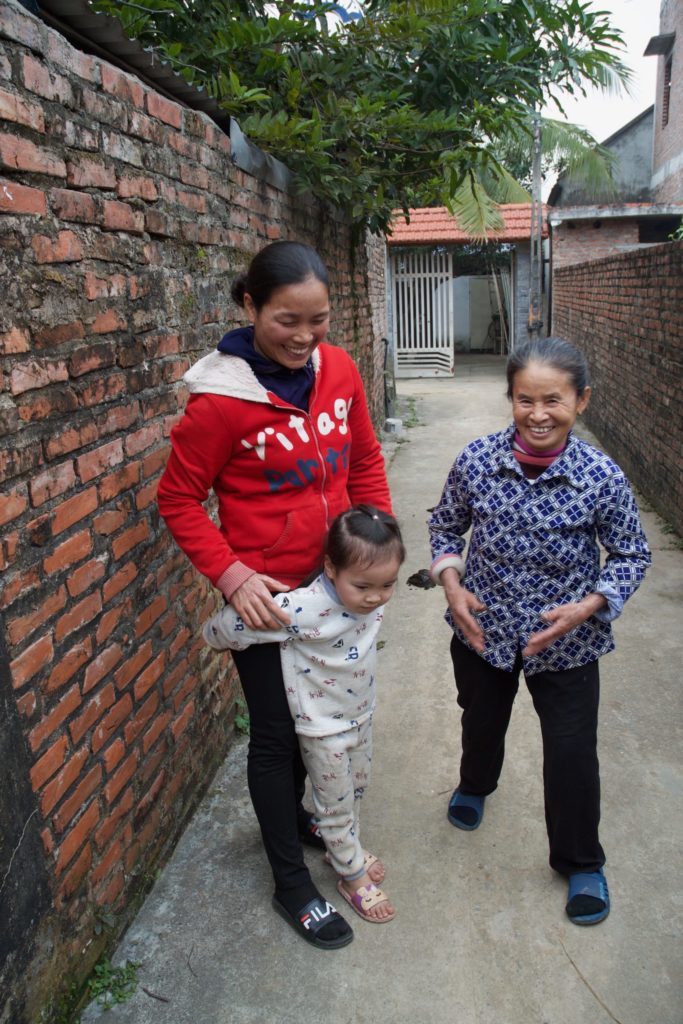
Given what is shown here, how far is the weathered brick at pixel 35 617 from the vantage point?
5.33 feet

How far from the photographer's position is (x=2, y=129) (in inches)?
61.4

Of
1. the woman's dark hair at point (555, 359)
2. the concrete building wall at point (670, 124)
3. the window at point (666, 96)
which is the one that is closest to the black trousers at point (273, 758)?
the woman's dark hair at point (555, 359)

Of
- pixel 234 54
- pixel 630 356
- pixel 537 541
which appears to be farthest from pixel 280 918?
pixel 630 356

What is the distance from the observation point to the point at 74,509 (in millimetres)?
1879

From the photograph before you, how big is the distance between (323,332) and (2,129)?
0.79 metres

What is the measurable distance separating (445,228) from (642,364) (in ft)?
30.8

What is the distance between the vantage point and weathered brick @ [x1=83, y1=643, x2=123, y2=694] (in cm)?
196

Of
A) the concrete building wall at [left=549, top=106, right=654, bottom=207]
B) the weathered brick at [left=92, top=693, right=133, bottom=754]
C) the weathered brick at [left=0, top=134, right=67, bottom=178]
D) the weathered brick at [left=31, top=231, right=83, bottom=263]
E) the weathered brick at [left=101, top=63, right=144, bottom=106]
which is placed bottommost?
the weathered brick at [left=92, top=693, right=133, bottom=754]

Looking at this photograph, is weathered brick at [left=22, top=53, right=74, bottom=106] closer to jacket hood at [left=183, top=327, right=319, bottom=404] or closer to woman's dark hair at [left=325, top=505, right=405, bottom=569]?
jacket hood at [left=183, top=327, right=319, bottom=404]

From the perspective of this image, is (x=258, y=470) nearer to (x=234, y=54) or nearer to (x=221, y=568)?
(x=221, y=568)

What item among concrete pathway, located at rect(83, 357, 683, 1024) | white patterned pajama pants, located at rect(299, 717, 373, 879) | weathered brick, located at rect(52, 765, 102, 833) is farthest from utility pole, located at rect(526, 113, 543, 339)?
weathered brick, located at rect(52, 765, 102, 833)

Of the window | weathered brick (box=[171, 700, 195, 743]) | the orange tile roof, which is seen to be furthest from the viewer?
the window

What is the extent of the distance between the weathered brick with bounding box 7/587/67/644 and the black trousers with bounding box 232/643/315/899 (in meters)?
0.48

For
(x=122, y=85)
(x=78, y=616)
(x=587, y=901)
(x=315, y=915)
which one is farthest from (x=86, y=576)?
(x=587, y=901)
